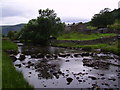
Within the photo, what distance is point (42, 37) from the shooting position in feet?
301

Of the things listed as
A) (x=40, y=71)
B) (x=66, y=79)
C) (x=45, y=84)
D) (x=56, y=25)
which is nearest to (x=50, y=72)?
(x=40, y=71)

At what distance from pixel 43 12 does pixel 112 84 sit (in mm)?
79640

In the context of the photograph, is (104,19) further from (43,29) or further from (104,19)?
(43,29)

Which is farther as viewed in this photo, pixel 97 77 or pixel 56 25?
pixel 56 25

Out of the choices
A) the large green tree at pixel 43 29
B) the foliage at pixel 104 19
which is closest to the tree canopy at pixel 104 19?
the foliage at pixel 104 19

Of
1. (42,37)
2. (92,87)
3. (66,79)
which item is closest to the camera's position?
(92,87)

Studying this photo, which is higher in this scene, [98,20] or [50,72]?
[98,20]

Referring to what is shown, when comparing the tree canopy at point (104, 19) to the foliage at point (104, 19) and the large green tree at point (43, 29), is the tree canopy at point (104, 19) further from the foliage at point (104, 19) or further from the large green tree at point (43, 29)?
the large green tree at point (43, 29)

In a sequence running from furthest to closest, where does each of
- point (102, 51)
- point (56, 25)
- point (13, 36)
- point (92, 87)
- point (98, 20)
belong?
point (13, 36), point (98, 20), point (56, 25), point (102, 51), point (92, 87)

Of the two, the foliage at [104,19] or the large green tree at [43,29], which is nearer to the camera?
the large green tree at [43,29]

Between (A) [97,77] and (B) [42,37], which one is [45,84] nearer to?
(A) [97,77]

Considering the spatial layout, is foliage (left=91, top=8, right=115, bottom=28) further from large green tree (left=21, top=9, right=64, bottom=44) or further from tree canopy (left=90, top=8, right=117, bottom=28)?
large green tree (left=21, top=9, right=64, bottom=44)

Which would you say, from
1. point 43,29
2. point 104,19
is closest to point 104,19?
point 104,19

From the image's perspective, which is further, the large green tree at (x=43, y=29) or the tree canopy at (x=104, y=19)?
the tree canopy at (x=104, y=19)
